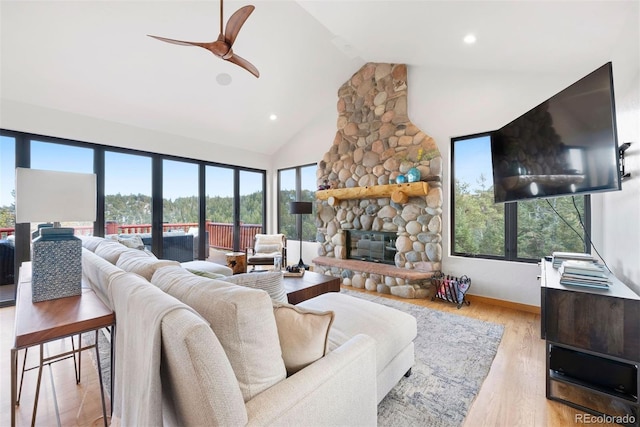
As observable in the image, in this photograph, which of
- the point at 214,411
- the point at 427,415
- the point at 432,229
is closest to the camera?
the point at 214,411

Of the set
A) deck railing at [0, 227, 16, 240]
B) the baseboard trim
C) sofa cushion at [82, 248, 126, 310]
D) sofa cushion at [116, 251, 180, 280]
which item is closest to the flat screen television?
the baseboard trim

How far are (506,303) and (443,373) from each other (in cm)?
202

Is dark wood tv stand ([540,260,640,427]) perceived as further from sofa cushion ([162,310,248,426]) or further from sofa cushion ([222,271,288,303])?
sofa cushion ([162,310,248,426])

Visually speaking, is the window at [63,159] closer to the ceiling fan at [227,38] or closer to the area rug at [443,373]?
the ceiling fan at [227,38]

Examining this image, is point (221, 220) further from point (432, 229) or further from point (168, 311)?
point (168, 311)

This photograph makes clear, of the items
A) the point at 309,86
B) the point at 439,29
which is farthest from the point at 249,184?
the point at 439,29

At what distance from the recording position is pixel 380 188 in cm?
423

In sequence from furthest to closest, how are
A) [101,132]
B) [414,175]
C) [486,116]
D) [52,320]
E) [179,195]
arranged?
[179,195] < [101,132] < [414,175] < [486,116] < [52,320]

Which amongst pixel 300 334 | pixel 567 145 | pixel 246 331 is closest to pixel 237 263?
pixel 300 334

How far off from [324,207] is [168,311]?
444cm

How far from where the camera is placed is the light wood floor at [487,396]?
5.35 ft

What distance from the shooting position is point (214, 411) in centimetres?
78

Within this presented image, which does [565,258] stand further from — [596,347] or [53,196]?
[53,196]

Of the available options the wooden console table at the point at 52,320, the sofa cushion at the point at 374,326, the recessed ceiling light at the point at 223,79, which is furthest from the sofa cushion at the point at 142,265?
the recessed ceiling light at the point at 223,79
